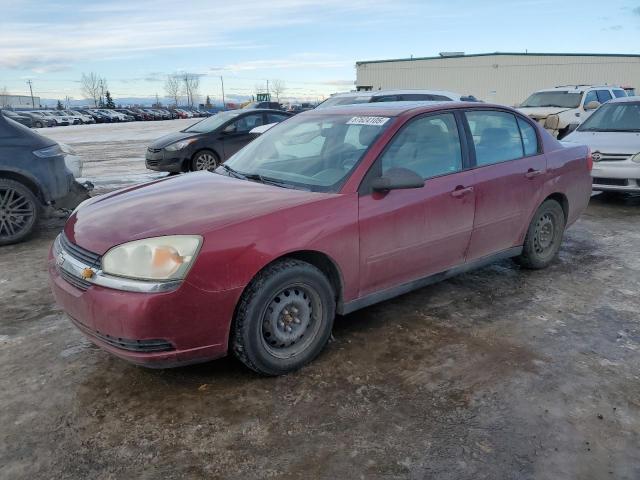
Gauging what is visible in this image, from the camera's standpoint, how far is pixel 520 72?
49844mm

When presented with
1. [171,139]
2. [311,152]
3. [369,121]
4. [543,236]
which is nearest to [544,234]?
[543,236]

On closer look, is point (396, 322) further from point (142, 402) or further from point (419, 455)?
point (142, 402)

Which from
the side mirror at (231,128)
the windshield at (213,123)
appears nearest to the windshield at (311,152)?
the side mirror at (231,128)

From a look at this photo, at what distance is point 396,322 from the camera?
407 cm

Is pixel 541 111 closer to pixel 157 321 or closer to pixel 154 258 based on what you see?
pixel 154 258

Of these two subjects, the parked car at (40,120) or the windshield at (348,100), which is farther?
the parked car at (40,120)

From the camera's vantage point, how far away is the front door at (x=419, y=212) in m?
3.56

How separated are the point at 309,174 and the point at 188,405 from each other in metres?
1.67

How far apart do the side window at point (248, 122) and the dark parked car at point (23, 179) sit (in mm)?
5333

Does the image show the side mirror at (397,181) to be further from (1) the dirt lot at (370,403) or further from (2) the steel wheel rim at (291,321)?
(1) the dirt lot at (370,403)

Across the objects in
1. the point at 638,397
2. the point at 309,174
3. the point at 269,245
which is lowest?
the point at 638,397

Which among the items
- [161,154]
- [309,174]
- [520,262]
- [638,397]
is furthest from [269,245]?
[161,154]

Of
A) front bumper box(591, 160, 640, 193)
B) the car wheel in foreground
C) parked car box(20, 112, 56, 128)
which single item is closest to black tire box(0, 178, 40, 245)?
the car wheel in foreground

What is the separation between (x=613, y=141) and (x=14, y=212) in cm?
819
